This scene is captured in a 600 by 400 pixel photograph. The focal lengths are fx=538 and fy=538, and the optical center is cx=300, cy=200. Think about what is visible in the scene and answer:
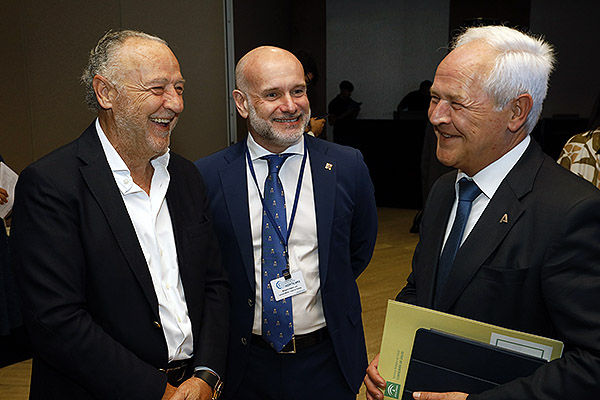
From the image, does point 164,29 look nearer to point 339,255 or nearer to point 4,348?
point 4,348

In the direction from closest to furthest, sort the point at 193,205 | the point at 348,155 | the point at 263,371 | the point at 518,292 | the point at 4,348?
1. the point at 518,292
2. the point at 193,205
3. the point at 263,371
4. the point at 348,155
5. the point at 4,348

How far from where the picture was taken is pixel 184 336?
165cm

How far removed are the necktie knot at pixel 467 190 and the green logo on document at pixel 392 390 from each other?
1.73ft

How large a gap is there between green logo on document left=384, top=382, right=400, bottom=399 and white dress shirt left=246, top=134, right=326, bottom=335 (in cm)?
65

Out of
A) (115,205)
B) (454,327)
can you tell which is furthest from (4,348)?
(454,327)

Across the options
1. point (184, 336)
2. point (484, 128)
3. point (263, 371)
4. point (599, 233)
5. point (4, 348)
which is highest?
point (484, 128)

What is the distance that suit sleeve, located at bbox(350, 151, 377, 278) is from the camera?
226cm

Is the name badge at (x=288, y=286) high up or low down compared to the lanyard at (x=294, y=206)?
down

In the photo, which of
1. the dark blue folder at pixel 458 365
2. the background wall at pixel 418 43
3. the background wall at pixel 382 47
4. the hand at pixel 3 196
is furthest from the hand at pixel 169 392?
the background wall at pixel 382 47

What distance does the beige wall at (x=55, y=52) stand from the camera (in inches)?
164

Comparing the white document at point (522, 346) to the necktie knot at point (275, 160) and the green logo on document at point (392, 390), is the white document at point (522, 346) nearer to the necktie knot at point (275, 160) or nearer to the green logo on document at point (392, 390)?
the green logo on document at point (392, 390)

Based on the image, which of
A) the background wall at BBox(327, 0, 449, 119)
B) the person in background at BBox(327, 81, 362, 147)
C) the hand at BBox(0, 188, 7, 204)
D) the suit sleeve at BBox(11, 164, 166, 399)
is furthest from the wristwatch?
the background wall at BBox(327, 0, 449, 119)

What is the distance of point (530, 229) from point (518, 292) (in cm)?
15

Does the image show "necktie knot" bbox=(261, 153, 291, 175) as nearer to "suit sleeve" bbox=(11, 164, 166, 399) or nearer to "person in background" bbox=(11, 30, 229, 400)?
"person in background" bbox=(11, 30, 229, 400)
